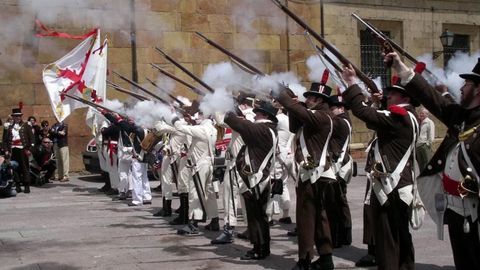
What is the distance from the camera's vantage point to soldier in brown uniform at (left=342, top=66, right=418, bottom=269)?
5.25 m

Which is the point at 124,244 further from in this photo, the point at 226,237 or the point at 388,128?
the point at 388,128

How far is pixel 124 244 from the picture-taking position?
7.83 metres

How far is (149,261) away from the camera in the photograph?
6.82 meters

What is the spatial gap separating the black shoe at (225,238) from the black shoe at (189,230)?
749mm

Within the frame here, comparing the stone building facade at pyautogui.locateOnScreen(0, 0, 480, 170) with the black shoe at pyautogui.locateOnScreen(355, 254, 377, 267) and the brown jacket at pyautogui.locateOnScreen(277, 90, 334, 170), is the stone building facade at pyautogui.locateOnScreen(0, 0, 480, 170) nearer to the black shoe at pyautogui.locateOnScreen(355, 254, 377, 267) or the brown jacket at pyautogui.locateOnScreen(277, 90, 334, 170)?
the brown jacket at pyautogui.locateOnScreen(277, 90, 334, 170)

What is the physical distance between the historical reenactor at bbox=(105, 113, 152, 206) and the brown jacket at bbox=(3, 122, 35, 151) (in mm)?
3085

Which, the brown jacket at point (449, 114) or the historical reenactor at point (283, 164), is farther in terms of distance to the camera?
the historical reenactor at point (283, 164)

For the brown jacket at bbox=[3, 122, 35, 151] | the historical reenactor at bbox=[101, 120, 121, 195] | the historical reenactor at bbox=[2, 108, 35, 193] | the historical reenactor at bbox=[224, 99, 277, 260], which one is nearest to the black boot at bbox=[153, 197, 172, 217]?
the historical reenactor at bbox=[101, 120, 121, 195]

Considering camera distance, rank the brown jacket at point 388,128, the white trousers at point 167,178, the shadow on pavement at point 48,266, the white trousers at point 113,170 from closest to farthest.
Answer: the brown jacket at point 388,128, the shadow on pavement at point 48,266, the white trousers at point 167,178, the white trousers at point 113,170

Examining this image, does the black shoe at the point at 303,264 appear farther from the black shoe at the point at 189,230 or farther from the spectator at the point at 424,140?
the spectator at the point at 424,140

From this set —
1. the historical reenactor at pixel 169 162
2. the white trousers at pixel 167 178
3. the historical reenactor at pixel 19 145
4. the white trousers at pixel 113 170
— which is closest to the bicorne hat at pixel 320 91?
the historical reenactor at pixel 169 162

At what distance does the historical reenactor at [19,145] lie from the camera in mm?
13406

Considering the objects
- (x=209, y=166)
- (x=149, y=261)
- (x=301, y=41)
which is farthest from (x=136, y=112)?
(x=301, y=41)

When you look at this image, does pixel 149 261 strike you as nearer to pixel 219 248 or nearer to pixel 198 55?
pixel 219 248
